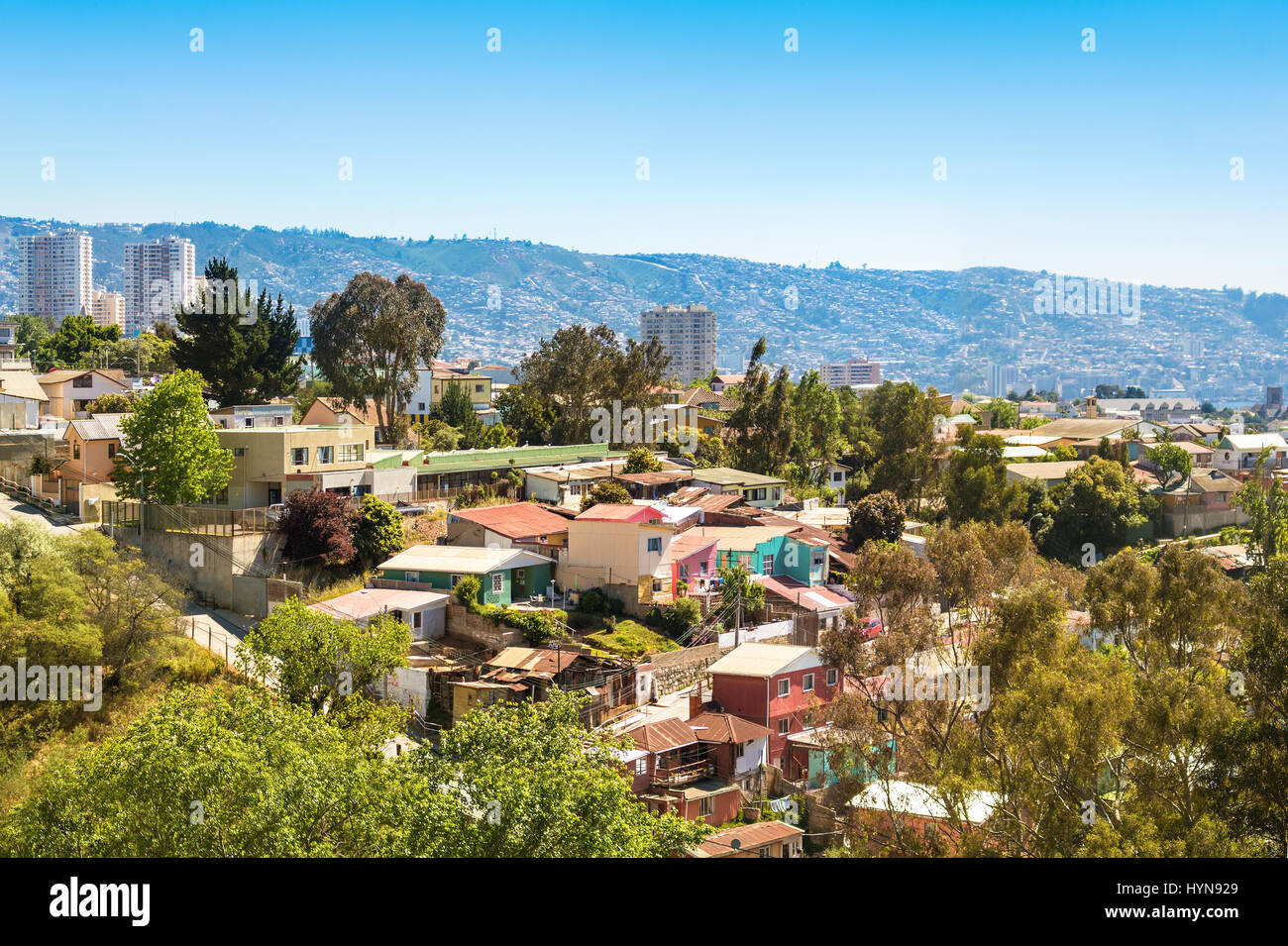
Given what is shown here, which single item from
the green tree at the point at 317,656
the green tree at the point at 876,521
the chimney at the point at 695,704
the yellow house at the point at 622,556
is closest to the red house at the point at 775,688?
the chimney at the point at 695,704

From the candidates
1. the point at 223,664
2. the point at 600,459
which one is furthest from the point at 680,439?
the point at 223,664

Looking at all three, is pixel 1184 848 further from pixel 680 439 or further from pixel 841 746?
pixel 680 439

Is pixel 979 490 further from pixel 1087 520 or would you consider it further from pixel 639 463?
pixel 639 463

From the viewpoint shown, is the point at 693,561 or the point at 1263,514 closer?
the point at 693,561

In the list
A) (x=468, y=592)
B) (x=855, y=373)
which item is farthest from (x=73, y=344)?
(x=855, y=373)

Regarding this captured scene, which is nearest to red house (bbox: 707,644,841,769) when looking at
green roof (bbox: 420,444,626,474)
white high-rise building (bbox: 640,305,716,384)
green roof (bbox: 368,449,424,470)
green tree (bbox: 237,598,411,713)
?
green tree (bbox: 237,598,411,713)

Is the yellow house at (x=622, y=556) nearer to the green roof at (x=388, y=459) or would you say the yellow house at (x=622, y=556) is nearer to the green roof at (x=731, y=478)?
the green roof at (x=388, y=459)
